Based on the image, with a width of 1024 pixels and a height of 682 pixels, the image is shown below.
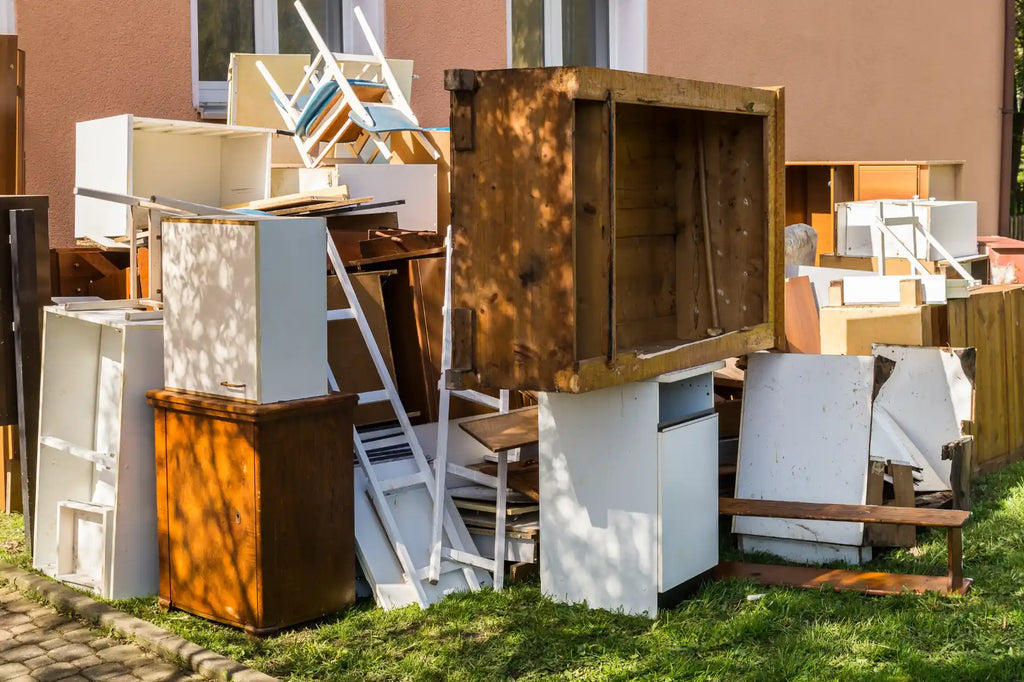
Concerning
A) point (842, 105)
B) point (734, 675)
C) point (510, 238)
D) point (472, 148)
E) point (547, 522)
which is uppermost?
point (842, 105)

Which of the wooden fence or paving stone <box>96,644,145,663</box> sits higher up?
the wooden fence

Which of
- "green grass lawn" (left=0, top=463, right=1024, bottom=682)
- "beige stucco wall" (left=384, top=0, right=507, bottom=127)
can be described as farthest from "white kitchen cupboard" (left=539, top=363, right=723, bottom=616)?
"beige stucco wall" (left=384, top=0, right=507, bottom=127)

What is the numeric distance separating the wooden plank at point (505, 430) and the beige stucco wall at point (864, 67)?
5912 mm

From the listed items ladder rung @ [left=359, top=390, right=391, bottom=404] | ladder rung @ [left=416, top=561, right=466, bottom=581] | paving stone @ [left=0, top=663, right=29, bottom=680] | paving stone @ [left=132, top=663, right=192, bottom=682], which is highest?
ladder rung @ [left=359, top=390, right=391, bottom=404]

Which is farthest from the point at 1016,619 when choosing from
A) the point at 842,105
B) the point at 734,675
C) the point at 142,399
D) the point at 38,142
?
the point at 842,105

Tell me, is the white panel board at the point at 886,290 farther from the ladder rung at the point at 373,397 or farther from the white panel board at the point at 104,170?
the white panel board at the point at 104,170

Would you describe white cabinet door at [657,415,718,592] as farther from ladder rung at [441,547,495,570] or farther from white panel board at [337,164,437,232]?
white panel board at [337,164,437,232]

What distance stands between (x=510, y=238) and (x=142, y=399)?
5.94ft

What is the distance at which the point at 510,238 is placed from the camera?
14.7 feet

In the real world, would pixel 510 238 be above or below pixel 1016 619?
above

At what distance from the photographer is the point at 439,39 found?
9.46m

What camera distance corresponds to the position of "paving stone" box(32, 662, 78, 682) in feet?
15.0

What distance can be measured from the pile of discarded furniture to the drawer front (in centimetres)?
1

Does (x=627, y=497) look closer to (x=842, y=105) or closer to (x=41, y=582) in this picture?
(x=41, y=582)
